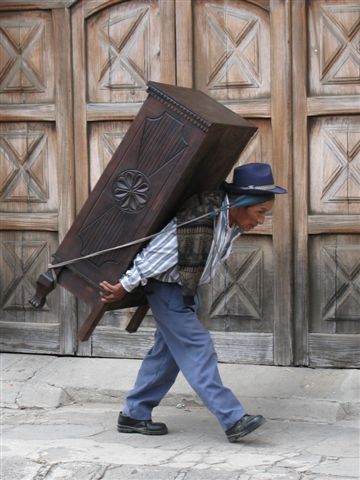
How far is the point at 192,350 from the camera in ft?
19.1

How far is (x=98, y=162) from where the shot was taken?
7.27m

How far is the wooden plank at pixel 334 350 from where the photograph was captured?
22.3 feet

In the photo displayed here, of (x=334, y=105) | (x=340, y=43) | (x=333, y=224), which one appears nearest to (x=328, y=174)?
(x=333, y=224)

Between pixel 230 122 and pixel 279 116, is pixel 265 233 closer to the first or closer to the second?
pixel 279 116

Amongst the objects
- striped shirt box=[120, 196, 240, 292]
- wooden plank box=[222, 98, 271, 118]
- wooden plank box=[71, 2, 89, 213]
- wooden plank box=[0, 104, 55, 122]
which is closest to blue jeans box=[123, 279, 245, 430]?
striped shirt box=[120, 196, 240, 292]

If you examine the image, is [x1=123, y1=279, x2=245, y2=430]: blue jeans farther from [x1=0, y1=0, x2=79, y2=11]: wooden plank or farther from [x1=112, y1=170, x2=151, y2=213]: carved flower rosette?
[x1=0, y1=0, x2=79, y2=11]: wooden plank

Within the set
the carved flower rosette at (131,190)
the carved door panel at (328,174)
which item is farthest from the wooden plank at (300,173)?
the carved flower rosette at (131,190)

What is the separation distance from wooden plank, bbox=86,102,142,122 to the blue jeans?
5.25ft

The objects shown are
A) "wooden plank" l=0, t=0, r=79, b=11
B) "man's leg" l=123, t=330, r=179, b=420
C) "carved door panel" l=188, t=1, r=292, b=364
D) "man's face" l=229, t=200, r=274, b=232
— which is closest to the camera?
"man's face" l=229, t=200, r=274, b=232

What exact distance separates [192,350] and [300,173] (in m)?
1.51

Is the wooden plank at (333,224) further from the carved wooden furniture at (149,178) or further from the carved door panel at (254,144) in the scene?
the carved wooden furniture at (149,178)

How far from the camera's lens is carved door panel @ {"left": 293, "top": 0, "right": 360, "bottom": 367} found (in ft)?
22.1

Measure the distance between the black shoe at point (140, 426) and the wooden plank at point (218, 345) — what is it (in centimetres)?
100

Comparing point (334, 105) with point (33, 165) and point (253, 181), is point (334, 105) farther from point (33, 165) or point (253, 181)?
point (33, 165)
